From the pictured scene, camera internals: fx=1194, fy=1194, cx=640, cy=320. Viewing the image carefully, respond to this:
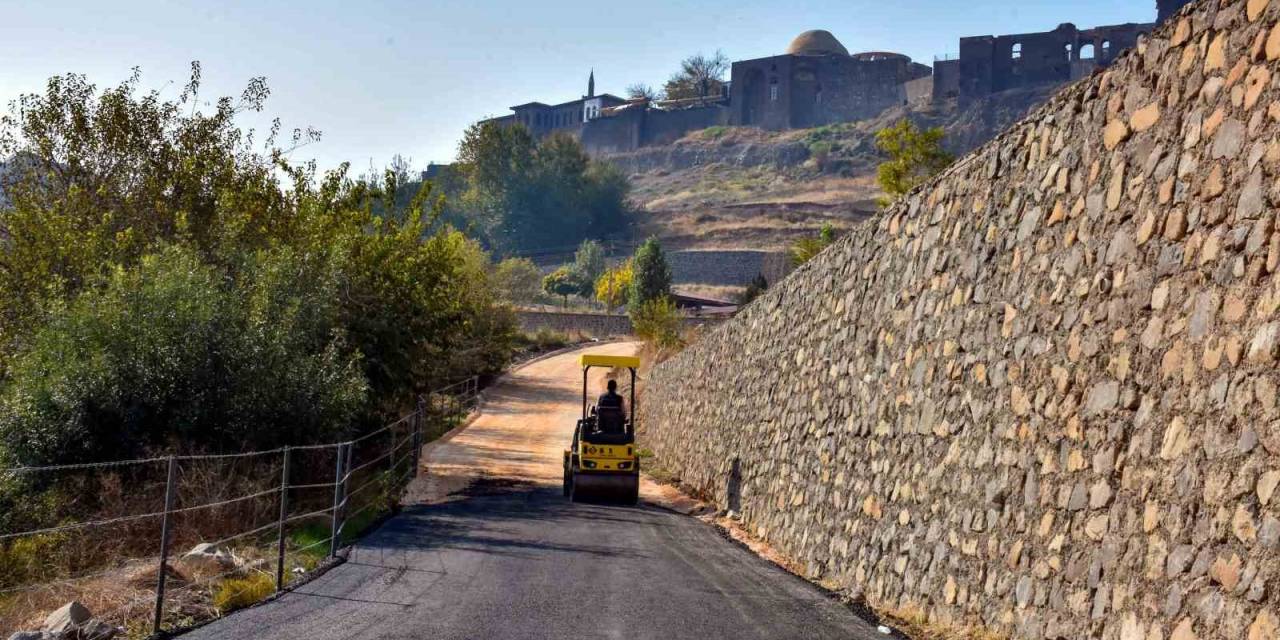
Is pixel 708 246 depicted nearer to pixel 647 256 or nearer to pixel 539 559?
pixel 647 256

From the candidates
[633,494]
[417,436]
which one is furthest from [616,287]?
[633,494]

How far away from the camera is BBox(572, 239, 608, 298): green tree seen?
106062 millimetres

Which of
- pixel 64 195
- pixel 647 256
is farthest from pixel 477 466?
pixel 647 256

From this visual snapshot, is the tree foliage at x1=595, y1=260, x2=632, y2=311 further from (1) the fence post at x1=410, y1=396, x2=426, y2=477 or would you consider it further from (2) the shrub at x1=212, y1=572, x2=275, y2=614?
(2) the shrub at x1=212, y1=572, x2=275, y2=614

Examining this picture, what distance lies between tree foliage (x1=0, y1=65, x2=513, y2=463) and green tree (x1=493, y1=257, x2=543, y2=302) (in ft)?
119

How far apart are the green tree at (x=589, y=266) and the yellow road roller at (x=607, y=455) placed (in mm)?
83496

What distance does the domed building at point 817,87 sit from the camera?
15075cm

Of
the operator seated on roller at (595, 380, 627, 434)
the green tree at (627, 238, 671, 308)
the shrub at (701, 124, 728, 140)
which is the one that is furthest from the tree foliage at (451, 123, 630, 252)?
the operator seated on roller at (595, 380, 627, 434)

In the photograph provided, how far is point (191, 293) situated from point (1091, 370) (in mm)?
15448

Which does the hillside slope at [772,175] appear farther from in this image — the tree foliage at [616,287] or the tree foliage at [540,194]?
the tree foliage at [616,287]

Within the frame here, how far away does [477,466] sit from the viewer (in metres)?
31.6

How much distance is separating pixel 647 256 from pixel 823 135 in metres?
74.0

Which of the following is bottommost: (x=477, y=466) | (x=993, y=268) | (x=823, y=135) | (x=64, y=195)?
(x=477, y=466)

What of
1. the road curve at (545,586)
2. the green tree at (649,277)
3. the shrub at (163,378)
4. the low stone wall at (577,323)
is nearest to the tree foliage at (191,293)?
the shrub at (163,378)
